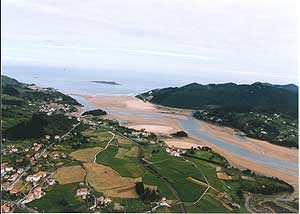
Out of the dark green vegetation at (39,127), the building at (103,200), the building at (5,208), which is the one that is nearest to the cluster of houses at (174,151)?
the dark green vegetation at (39,127)

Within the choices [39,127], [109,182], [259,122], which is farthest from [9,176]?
[259,122]

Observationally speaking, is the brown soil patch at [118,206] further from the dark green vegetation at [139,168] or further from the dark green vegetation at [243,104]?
the dark green vegetation at [243,104]

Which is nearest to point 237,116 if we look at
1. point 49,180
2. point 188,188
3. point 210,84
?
point 210,84

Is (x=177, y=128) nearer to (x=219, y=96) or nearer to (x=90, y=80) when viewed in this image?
(x=219, y=96)

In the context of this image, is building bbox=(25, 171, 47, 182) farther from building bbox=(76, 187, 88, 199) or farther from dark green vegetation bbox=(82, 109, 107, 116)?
dark green vegetation bbox=(82, 109, 107, 116)

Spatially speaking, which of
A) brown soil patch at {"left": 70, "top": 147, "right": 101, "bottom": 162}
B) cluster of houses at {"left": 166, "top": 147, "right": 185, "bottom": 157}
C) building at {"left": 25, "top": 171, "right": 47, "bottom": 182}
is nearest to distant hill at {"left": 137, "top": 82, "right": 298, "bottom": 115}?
cluster of houses at {"left": 166, "top": 147, "right": 185, "bottom": 157}

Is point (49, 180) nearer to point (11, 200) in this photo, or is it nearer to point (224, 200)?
point (11, 200)
